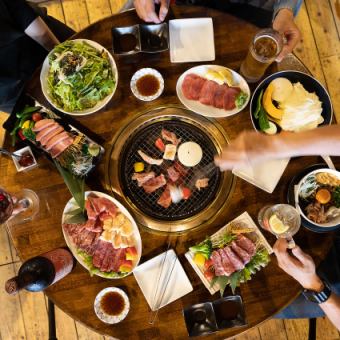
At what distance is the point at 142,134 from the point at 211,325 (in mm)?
1421

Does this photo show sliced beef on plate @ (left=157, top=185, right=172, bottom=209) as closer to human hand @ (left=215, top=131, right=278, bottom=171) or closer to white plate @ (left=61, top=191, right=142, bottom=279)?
white plate @ (left=61, top=191, right=142, bottom=279)

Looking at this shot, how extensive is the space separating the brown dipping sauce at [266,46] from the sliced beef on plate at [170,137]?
830 millimetres

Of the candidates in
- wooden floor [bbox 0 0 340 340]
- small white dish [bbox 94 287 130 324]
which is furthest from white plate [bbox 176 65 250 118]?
wooden floor [bbox 0 0 340 340]

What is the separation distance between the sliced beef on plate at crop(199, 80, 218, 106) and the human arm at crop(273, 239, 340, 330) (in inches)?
43.3

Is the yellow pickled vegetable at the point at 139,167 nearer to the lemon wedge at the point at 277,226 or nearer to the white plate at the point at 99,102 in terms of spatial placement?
the white plate at the point at 99,102

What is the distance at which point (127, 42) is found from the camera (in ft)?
8.90

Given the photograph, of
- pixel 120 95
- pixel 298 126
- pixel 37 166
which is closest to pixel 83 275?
pixel 37 166

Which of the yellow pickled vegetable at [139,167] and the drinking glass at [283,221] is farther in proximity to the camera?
the yellow pickled vegetable at [139,167]

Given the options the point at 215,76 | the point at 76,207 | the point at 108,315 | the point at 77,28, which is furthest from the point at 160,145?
the point at 77,28

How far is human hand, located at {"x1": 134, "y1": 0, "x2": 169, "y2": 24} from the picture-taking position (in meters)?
2.60

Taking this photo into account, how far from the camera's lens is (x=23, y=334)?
3.71m

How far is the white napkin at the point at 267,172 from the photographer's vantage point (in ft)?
8.31

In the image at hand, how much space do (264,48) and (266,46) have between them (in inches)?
0.8

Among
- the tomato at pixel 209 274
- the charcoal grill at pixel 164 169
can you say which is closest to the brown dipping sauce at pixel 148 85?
the charcoal grill at pixel 164 169
